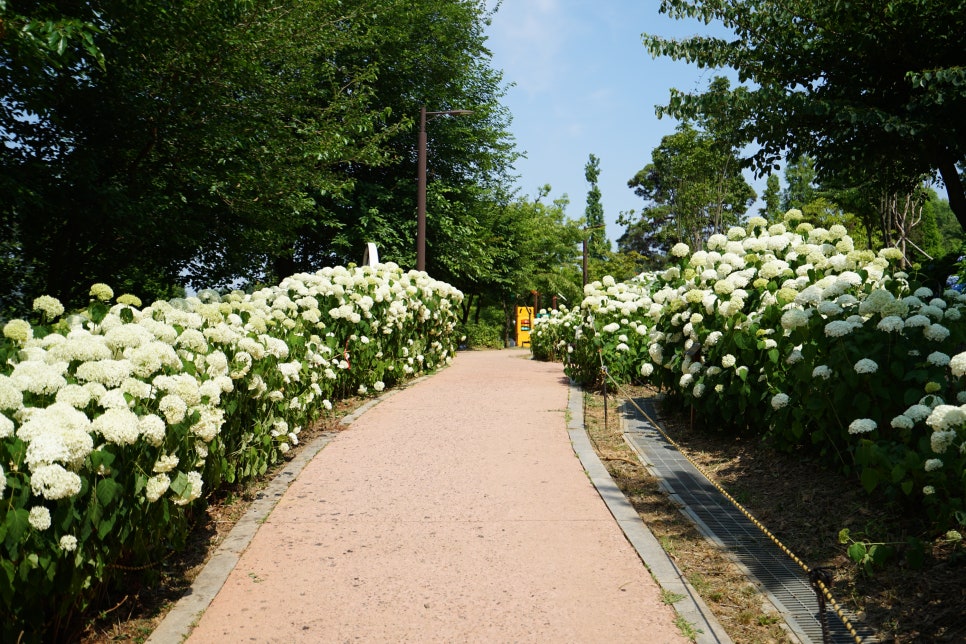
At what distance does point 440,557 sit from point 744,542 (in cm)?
197

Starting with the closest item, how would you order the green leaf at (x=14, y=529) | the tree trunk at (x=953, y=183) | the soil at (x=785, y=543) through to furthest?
the green leaf at (x=14, y=529)
the soil at (x=785, y=543)
the tree trunk at (x=953, y=183)

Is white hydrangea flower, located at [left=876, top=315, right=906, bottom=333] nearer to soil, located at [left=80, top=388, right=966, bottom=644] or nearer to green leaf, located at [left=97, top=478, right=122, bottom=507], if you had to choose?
soil, located at [left=80, top=388, right=966, bottom=644]

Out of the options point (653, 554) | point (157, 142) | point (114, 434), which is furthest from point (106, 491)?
point (157, 142)

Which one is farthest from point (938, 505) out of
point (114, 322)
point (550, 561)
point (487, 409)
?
point (487, 409)

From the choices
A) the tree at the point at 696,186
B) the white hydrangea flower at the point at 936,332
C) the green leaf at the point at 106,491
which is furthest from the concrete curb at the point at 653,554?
the tree at the point at 696,186

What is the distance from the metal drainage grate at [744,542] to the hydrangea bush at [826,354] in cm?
68

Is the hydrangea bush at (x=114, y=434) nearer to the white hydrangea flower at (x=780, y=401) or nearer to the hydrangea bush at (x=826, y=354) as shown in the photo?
the hydrangea bush at (x=826, y=354)

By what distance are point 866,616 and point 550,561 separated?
171 centimetres

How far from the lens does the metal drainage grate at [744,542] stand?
11.4 ft

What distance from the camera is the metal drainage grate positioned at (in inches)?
137

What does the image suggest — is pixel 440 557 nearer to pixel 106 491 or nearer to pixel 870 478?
pixel 106 491

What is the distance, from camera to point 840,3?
735 cm

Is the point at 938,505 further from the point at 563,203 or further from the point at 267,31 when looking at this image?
the point at 563,203

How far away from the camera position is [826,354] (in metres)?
5.10
